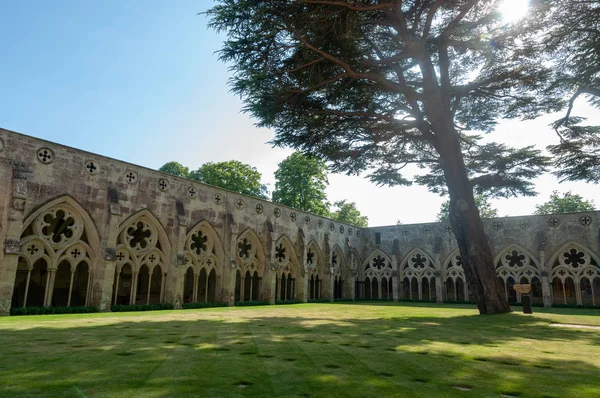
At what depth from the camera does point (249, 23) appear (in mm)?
11609

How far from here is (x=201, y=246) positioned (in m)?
21.5

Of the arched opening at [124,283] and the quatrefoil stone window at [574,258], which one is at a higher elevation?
the quatrefoil stone window at [574,258]

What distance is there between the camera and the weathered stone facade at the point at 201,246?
1497 cm

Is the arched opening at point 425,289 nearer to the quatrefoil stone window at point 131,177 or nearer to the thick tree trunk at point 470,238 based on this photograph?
the thick tree trunk at point 470,238

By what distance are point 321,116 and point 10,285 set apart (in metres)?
12.9

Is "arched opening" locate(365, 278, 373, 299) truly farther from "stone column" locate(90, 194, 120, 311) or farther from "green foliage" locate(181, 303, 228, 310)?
"stone column" locate(90, 194, 120, 311)

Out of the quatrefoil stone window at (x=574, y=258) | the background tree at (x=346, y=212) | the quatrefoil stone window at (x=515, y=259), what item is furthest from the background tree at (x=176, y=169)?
the quatrefoil stone window at (x=574, y=258)

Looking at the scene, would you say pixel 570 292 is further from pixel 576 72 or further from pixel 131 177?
pixel 131 177

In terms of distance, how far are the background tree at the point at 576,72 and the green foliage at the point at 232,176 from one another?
29.4 metres

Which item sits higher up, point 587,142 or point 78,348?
point 587,142

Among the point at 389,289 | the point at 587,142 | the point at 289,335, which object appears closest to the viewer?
the point at 289,335

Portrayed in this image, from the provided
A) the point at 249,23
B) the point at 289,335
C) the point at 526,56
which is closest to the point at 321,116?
the point at 249,23

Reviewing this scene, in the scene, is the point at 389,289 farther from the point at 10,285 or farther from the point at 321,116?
the point at 10,285

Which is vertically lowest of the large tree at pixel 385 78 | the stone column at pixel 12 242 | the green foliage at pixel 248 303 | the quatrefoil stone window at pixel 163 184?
the green foliage at pixel 248 303
